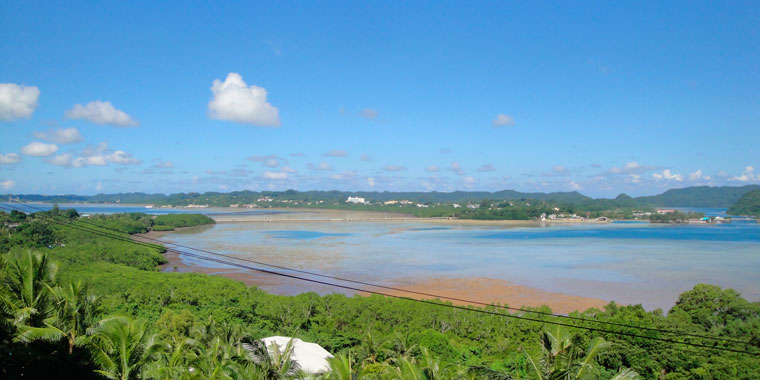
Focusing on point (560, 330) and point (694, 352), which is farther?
point (694, 352)

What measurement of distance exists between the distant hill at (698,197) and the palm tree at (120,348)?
164m

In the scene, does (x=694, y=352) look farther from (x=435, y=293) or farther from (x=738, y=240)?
(x=738, y=240)

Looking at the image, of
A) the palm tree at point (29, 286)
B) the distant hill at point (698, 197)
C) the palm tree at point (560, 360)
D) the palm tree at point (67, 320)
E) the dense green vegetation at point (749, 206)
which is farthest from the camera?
the distant hill at point (698, 197)

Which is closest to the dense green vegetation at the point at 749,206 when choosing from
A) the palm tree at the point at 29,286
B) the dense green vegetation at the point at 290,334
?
the dense green vegetation at the point at 290,334

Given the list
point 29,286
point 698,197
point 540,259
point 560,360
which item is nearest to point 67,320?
point 29,286

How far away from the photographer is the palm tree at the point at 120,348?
701 centimetres

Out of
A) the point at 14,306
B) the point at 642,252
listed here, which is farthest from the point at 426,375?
the point at 642,252

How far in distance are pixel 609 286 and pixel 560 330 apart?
2189cm

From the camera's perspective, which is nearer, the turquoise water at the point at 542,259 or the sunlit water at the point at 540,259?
the sunlit water at the point at 540,259

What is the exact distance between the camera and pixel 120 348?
23.6 ft

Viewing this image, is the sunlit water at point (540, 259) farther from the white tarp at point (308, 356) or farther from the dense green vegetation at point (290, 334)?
the white tarp at point (308, 356)

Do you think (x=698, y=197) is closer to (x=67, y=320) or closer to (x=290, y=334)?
(x=290, y=334)

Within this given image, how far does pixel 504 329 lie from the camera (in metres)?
15.2

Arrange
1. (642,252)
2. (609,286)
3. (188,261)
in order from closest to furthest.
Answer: (609,286)
(188,261)
(642,252)
